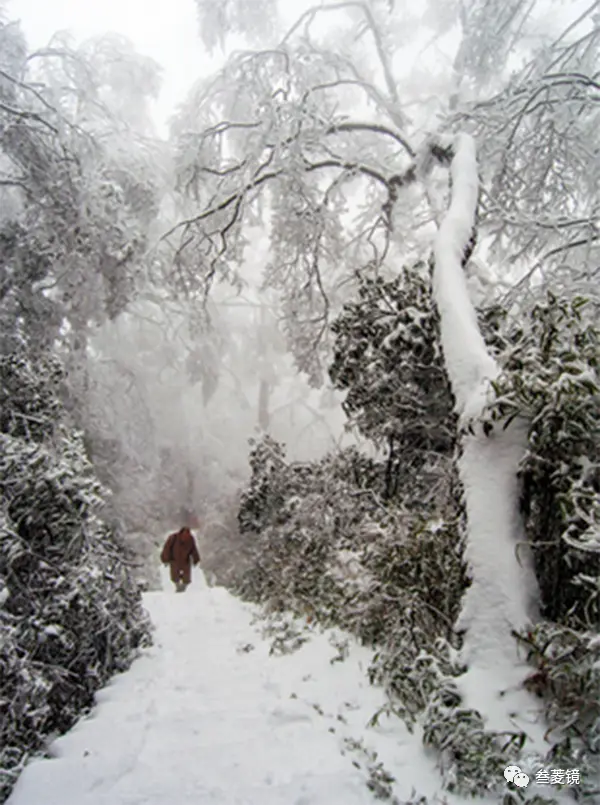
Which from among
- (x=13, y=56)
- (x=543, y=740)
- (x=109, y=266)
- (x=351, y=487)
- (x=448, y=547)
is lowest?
(x=543, y=740)

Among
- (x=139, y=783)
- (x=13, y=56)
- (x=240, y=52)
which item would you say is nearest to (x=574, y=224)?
(x=240, y=52)

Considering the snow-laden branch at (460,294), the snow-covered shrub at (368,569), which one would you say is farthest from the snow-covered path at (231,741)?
the snow-laden branch at (460,294)

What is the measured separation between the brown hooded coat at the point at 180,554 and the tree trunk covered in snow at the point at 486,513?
804 cm

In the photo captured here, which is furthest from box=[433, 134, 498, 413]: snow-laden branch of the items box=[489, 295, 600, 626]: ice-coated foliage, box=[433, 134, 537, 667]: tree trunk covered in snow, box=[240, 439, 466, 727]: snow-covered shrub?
box=[240, 439, 466, 727]: snow-covered shrub

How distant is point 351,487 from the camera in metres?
6.81

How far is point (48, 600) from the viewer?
144 inches

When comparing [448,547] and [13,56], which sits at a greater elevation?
[13,56]

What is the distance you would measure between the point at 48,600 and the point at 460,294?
359cm

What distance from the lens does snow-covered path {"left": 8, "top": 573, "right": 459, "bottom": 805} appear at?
252 centimetres

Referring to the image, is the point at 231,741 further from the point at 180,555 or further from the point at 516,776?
the point at 180,555

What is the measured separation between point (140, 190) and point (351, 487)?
770 cm

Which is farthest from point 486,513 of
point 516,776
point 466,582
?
point 516,776

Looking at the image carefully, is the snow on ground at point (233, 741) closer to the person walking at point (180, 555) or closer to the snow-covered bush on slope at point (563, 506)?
the snow-covered bush on slope at point (563, 506)

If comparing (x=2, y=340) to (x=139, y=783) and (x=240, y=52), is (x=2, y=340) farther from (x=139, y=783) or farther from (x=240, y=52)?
(x=139, y=783)
